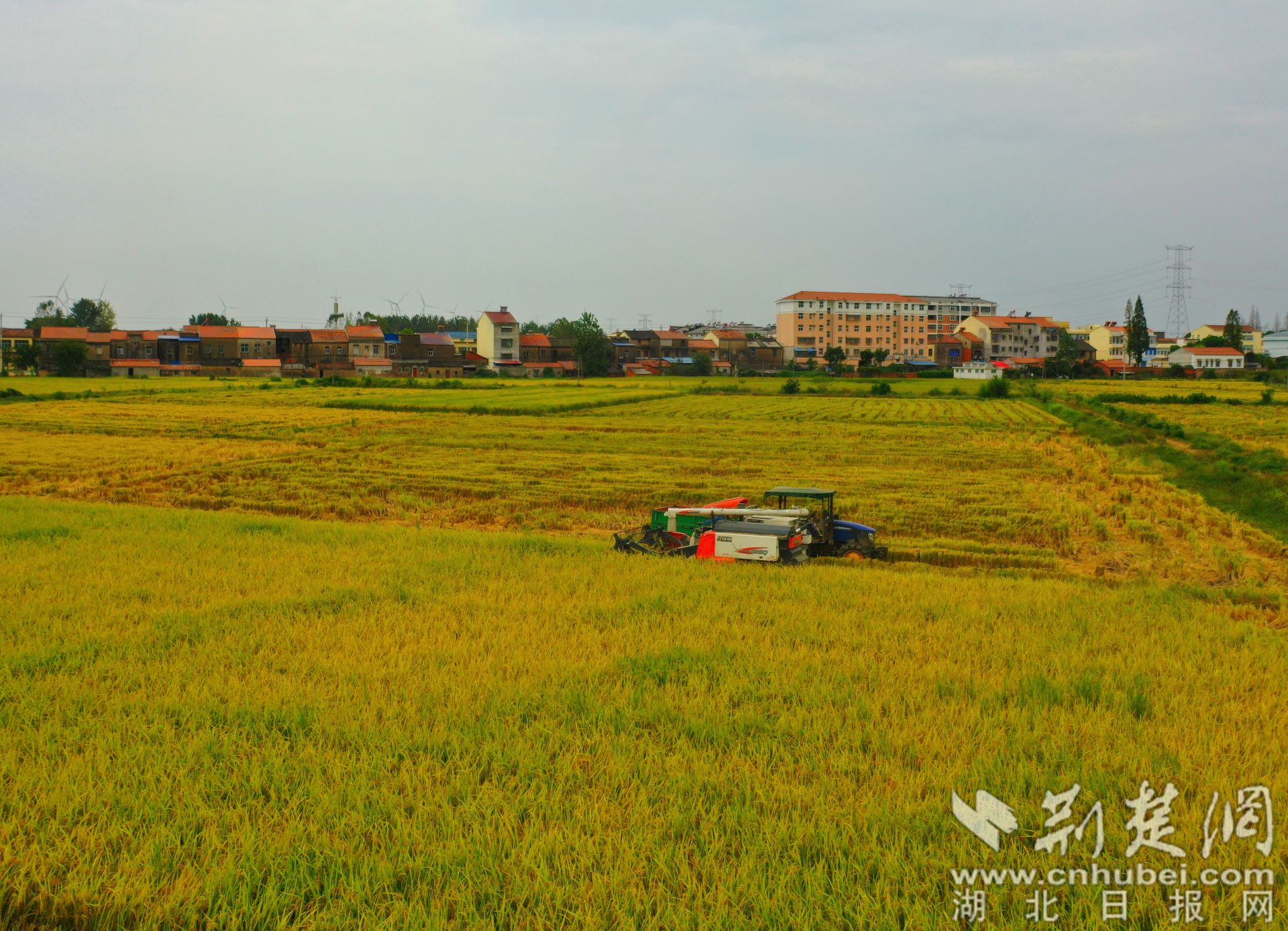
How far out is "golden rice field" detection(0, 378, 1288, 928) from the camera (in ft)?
13.4

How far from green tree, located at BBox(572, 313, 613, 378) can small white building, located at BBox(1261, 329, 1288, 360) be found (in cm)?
9912

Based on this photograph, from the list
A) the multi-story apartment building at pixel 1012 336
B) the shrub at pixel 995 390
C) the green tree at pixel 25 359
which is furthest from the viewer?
the multi-story apartment building at pixel 1012 336

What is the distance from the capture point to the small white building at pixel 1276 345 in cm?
13100

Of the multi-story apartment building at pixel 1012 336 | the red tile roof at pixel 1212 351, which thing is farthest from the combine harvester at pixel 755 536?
the multi-story apartment building at pixel 1012 336

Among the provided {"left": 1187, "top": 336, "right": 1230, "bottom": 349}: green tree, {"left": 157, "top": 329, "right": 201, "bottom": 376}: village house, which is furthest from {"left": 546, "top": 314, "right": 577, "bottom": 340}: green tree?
{"left": 1187, "top": 336, "right": 1230, "bottom": 349}: green tree

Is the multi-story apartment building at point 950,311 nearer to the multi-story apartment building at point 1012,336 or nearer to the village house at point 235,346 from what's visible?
the multi-story apartment building at point 1012,336

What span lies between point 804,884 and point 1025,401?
6254cm

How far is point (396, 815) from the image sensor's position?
4613 millimetres

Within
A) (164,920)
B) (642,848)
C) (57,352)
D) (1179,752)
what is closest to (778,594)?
(1179,752)

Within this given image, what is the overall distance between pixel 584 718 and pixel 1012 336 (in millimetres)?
134086

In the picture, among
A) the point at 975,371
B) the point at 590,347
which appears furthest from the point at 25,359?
the point at 975,371

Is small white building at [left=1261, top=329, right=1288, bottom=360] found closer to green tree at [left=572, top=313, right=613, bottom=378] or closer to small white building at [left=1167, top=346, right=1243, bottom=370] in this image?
small white building at [left=1167, top=346, right=1243, bottom=370]

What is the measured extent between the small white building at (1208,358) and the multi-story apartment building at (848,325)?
3231cm

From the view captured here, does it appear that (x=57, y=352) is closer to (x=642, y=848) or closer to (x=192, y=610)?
(x=192, y=610)
